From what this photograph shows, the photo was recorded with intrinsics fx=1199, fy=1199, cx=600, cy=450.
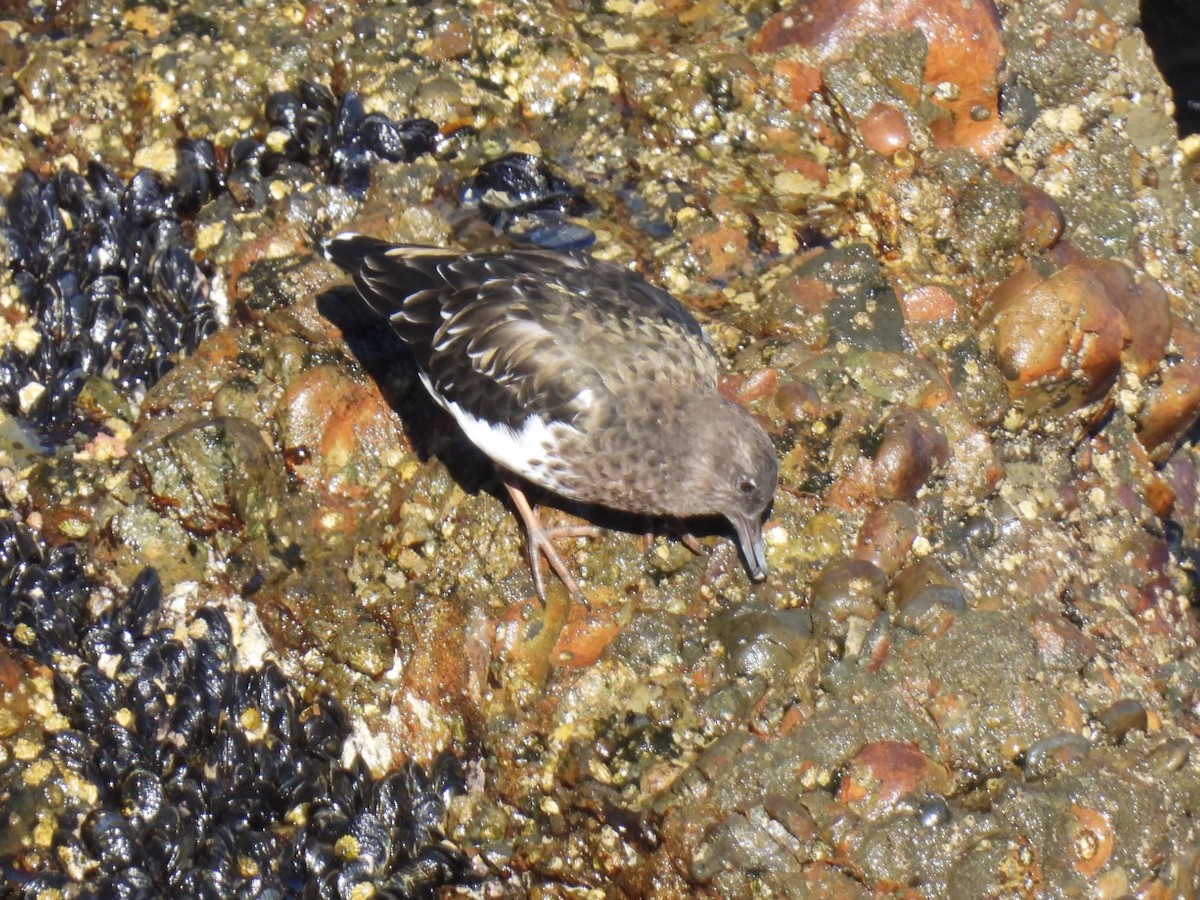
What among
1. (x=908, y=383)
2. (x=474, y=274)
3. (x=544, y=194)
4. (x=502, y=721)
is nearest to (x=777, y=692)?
(x=502, y=721)

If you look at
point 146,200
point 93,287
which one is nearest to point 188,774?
point 93,287

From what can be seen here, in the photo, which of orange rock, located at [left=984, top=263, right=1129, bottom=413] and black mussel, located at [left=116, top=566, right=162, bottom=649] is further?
orange rock, located at [left=984, top=263, right=1129, bottom=413]

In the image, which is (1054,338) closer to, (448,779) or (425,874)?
(448,779)

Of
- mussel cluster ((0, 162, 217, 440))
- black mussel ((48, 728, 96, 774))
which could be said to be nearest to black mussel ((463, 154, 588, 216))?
mussel cluster ((0, 162, 217, 440))

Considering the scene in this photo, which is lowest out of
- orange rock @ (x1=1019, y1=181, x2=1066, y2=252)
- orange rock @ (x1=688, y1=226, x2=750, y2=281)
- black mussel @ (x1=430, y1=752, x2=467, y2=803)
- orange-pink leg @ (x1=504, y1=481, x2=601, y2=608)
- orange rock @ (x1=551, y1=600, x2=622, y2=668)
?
black mussel @ (x1=430, y1=752, x2=467, y2=803)

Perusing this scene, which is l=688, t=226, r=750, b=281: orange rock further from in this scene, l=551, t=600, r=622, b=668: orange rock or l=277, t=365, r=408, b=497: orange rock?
l=551, t=600, r=622, b=668: orange rock

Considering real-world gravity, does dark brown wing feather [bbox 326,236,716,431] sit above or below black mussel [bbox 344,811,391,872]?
above

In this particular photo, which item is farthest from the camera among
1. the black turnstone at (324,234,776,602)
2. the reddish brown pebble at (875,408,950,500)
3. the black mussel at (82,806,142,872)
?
the reddish brown pebble at (875,408,950,500)

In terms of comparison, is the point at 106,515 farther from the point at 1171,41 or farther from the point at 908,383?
the point at 1171,41
